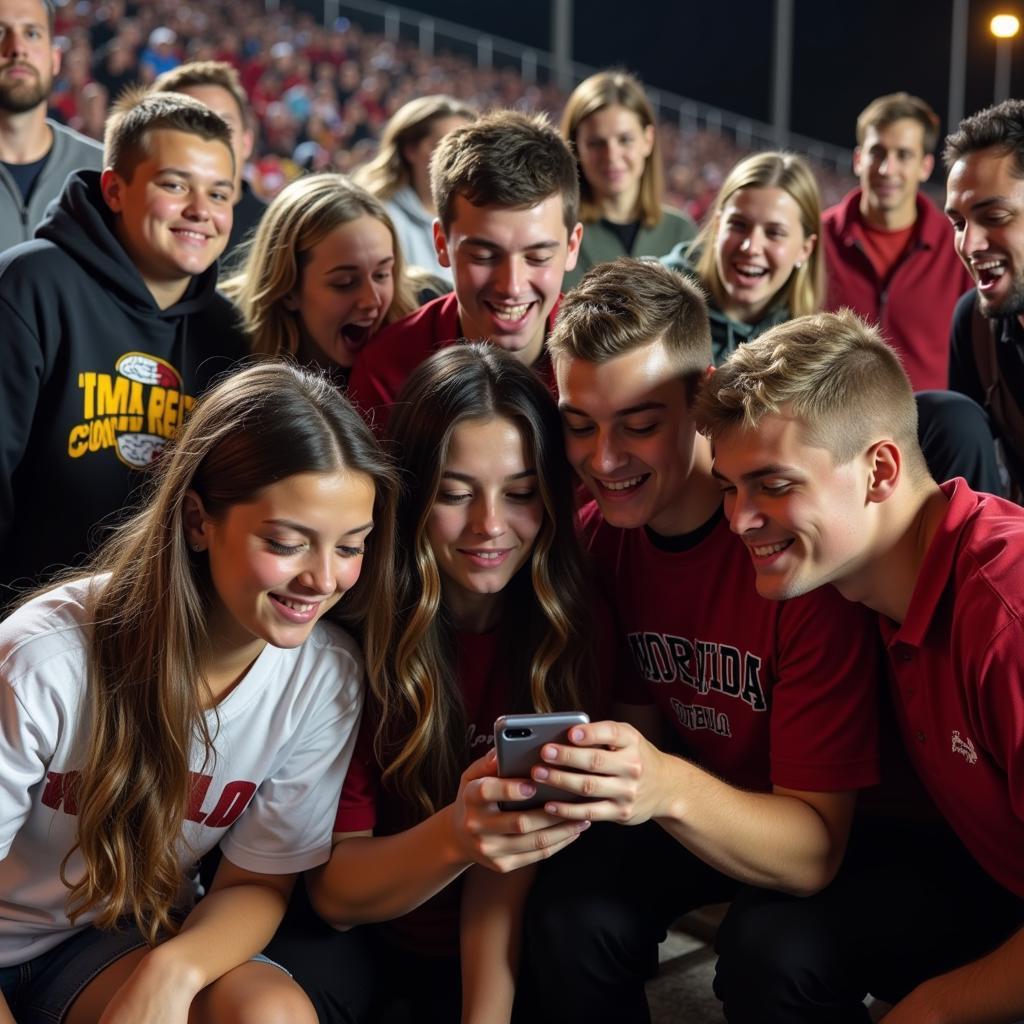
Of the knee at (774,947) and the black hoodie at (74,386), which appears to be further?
the black hoodie at (74,386)

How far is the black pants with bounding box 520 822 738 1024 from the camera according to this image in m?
2.05

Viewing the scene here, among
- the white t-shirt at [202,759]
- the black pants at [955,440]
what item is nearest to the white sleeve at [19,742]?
the white t-shirt at [202,759]

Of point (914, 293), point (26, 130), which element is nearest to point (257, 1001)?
point (26, 130)

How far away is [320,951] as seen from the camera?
2.12 metres

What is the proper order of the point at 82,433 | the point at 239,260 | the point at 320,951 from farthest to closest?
the point at 239,260 → the point at 82,433 → the point at 320,951

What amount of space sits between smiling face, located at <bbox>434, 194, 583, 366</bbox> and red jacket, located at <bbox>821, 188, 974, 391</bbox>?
1899mm

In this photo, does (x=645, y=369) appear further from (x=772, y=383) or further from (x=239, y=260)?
(x=239, y=260)

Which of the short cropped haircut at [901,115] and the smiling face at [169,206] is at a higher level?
the short cropped haircut at [901,115]

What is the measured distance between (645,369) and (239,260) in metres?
2.26

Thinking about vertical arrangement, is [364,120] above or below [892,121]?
above

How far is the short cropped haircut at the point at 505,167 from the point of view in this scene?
2.62 metres

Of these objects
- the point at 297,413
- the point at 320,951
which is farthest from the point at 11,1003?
the point at 297,413

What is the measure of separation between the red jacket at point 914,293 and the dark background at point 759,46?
Result: 25.9ft

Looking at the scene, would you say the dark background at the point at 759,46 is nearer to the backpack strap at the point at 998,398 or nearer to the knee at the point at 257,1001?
the backpack strap at the point at 998,398
